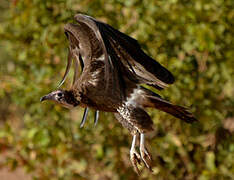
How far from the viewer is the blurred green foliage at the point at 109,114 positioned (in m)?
3.41

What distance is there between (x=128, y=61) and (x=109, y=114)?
1974mm

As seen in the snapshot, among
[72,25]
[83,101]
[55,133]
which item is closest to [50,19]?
[55,133]

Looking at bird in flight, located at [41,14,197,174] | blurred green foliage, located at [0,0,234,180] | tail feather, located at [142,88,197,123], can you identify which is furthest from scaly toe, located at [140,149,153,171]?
blurred green foliage, located at [0,0,234,180]

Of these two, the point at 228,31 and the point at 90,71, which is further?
the point at 228,31

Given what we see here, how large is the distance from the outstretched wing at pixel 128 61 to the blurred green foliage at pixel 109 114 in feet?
5.13

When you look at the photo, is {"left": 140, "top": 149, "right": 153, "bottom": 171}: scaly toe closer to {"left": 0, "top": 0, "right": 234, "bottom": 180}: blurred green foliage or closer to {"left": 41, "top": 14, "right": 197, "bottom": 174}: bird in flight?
{"left": 41, "top": 14, "right": 197, "bottom": 174}: bird in flight

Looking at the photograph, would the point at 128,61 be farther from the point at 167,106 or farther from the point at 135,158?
the point at 135,158

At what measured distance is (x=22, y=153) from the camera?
3.67 m

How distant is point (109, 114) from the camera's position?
359 cm

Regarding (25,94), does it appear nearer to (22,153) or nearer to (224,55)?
(22,153)

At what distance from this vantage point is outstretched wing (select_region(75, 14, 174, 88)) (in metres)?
1.57

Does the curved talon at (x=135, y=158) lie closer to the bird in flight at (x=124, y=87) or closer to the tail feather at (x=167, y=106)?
the bird in flight at (x=124, y=87)

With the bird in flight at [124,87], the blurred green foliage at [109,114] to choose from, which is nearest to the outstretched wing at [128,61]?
the bird in flight at [124,87]

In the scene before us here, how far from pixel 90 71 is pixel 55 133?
6.55ft
